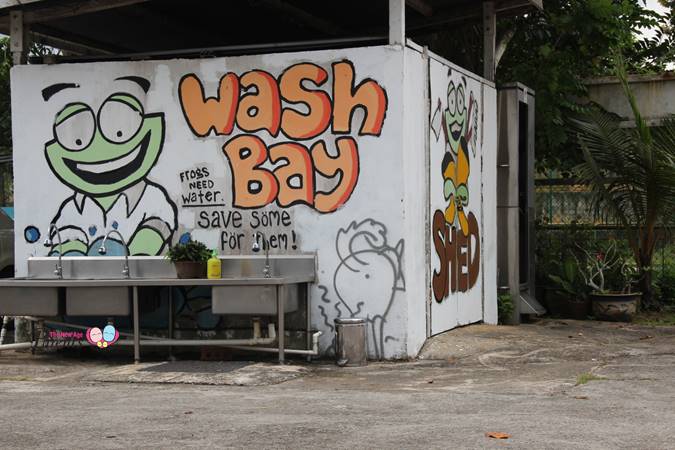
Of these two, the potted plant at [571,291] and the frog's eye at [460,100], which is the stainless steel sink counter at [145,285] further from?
the potted plant at [571,291]

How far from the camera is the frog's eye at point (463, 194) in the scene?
1255cm

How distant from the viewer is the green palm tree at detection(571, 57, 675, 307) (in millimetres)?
14133

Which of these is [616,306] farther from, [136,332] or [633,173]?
[136,332]

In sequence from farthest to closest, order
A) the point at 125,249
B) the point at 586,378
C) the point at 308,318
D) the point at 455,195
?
1. the point at 455,195
2. the point at 125,249
3. the point at 308,318
4. the point at 586,378

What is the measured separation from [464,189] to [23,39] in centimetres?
564

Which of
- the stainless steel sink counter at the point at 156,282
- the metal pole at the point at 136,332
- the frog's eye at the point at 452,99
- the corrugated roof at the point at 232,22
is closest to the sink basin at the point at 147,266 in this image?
the stainless steel sink counter at the point at 156,282

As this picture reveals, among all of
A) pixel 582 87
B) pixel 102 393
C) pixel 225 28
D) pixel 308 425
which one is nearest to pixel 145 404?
pixel 102 393

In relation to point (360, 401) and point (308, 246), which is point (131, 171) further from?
point (360, 401)

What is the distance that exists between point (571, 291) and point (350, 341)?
17.8 feet

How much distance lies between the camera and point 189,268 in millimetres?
10531

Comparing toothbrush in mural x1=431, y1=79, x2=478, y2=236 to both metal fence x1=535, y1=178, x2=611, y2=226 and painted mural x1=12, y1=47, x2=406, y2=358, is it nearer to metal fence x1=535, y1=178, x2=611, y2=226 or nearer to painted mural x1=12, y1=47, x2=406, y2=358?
painted mural x1=12, y1=47, x2=406, y2=358

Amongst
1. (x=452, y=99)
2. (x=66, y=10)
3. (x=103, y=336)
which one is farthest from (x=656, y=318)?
(x=66, y=10)

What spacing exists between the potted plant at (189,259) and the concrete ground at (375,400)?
96 cm

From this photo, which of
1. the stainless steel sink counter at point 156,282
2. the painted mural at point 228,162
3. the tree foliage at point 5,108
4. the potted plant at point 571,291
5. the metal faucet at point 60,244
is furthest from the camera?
the tree foliage at point 5,108
